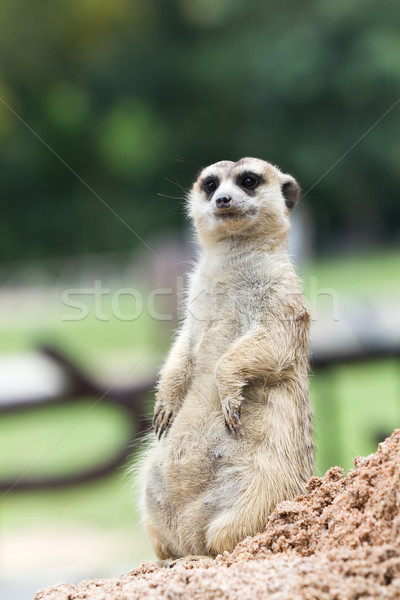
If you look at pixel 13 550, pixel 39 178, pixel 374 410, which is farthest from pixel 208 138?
pixel 13 550

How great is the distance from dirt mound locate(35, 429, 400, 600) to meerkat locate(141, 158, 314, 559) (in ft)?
0.35

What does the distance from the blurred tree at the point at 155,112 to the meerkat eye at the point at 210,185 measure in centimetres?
1803

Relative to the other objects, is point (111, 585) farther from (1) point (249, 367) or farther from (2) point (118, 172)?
(2) point (118, 172)

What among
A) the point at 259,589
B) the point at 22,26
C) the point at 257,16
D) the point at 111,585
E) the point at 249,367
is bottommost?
the point at 259,589

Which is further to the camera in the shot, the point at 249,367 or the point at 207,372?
the point at 207,372

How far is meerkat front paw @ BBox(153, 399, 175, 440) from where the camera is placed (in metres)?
2.13

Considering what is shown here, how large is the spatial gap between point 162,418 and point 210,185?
642mm

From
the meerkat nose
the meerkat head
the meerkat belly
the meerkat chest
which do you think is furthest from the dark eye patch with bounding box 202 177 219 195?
the meerkat belly

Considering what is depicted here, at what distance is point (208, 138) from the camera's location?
21953mm

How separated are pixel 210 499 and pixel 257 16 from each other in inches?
1022

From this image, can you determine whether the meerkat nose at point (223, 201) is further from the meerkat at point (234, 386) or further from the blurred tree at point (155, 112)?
the blurred tree at point (155, 112)

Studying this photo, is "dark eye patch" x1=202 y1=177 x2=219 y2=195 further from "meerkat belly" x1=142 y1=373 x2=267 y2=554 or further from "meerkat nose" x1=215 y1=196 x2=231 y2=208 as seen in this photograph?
"meerkat belly" x1=142 y1=373 x2=267 y2=554

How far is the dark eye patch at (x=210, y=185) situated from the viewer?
2223mm

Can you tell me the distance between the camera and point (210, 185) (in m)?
2.26
